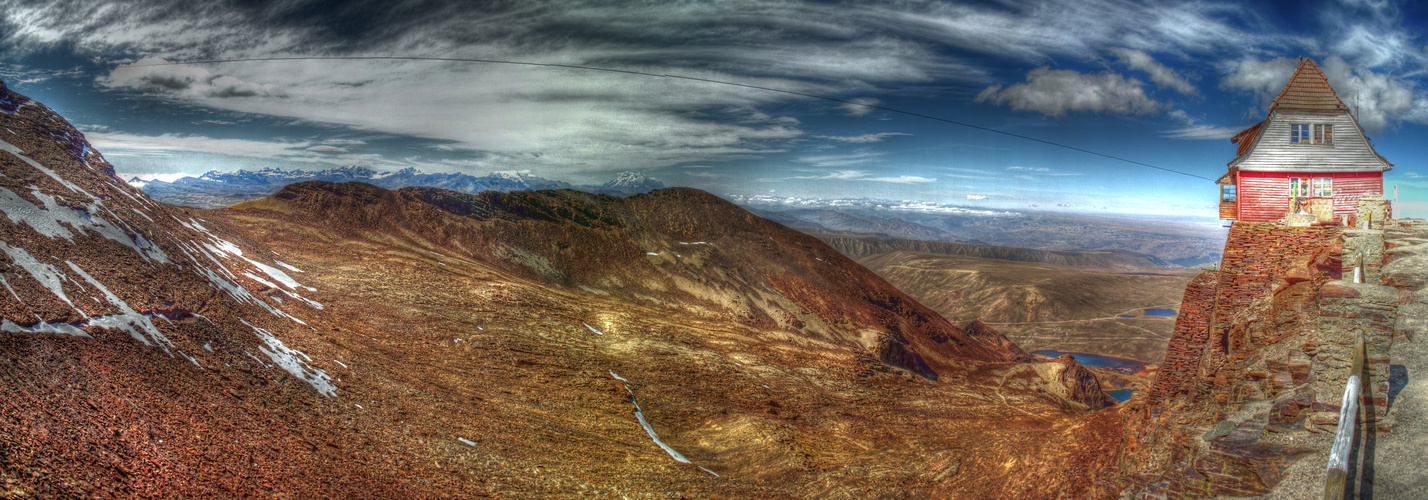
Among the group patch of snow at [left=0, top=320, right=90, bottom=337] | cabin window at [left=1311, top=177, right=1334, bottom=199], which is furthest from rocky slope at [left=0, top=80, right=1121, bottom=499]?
cabin window at [left=1311, top=177, right=1334, bottom=199]

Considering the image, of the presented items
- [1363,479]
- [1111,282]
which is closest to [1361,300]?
[1363,479]

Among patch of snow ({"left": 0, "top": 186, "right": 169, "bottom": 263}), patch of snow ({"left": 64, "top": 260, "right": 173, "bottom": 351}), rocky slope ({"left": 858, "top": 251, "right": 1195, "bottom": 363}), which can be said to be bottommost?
rocky slope ({"left": 858, "top": 251, "right": 1195, "bottom": 363})

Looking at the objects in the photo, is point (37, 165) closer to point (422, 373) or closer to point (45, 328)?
point (45, 328)

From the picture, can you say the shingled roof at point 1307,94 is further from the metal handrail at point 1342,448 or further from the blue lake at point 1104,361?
the blue lake at point 1104,361

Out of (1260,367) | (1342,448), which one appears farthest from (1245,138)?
(1342,448)

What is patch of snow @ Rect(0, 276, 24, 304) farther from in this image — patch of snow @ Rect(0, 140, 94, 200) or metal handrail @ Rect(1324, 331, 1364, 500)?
metal handrail @ Rect(1324, 331, 1364, 500)

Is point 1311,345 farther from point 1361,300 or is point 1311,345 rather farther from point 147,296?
point 147,296
